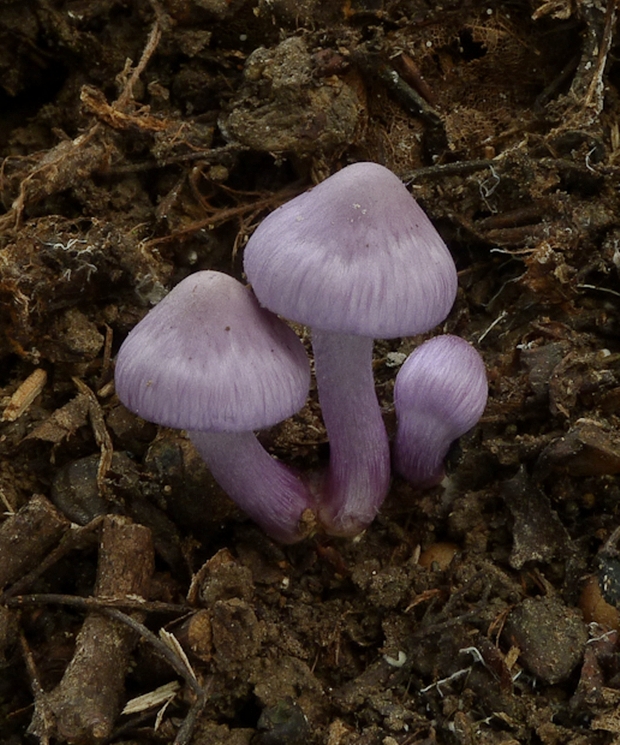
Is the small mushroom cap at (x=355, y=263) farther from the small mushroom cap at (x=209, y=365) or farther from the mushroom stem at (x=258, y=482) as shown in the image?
the mushroom stem at (x=258, y=482)

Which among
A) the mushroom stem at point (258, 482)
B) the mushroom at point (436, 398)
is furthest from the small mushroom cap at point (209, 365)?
the mushroom at point (436, 398)

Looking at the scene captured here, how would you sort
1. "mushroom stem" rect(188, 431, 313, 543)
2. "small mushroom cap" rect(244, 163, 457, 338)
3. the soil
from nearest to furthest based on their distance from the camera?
"small mushroom cap" rect(244, 163, 457, 338) → the soil → "mushroom stem" rect(188, 431, 313, 543)

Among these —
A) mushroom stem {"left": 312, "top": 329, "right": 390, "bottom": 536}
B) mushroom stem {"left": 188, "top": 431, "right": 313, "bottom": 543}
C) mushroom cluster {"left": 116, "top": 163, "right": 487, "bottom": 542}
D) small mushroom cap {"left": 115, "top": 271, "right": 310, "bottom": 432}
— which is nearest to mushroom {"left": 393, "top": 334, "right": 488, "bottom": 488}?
mushroom stem {"left": 312, "top": 329, "right": 390, "bottom": 536}

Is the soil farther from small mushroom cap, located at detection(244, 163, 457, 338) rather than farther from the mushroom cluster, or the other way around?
small mushroom cap, located at detection(244, 163, 457, 338)

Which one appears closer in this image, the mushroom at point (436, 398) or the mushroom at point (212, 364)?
the mushroom at point (212, 364)

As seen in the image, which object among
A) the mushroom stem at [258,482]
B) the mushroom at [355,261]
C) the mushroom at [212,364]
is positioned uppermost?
the mushroom at [355,261]

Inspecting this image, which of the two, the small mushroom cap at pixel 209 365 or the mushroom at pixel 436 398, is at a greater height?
the small mushroom cap at pixel 209 365

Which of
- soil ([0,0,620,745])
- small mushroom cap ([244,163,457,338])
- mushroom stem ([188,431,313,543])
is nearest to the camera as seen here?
small mushroom cap ([244,163,457,338])
